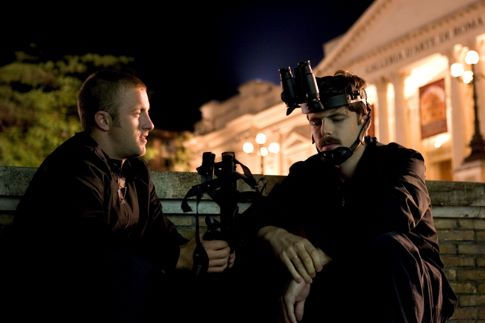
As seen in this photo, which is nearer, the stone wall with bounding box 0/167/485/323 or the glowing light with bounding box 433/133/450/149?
the stone wall with bounding box 0/167/485/323

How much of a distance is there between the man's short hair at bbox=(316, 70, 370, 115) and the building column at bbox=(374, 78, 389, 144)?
34.7 metres

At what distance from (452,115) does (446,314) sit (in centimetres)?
3007

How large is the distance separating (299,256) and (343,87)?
3.76 feet

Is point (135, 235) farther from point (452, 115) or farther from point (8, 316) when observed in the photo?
point (452, 115)

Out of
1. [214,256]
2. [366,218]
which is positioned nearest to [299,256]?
[366,218]

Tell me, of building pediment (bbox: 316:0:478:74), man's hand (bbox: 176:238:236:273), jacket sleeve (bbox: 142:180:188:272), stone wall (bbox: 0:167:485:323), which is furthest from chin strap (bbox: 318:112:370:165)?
building pediment (bbox: 316:0:478:74)

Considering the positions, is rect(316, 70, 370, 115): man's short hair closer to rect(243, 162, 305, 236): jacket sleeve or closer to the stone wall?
rect(243, 162, 305, 236): jacket sleeve

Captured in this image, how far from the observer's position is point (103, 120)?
3.33 m

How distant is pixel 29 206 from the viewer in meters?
2.72

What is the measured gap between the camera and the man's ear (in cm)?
332

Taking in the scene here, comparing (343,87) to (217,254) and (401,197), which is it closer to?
(401,197)

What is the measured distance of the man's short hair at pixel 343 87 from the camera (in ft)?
11.3

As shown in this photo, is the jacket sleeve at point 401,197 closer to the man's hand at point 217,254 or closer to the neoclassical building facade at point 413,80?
the man's hand at point 217,254

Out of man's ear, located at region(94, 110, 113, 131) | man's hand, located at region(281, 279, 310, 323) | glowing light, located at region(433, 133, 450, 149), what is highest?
glowing light, located at region(433, 133, 450, 149)
